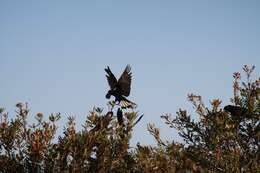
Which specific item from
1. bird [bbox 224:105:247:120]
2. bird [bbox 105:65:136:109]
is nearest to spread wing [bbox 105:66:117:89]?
bird [bbox 105:65:136:109]

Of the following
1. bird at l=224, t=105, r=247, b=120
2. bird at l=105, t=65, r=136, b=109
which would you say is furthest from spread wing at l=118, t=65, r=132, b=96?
bird at l=224, t=105, r=247, b=120

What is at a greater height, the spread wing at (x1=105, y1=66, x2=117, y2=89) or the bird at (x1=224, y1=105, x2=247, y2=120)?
the spread wing at (x1=105, y1=66, x2=117, y2=89)

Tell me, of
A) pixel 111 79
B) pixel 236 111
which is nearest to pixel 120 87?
pixel 111 79

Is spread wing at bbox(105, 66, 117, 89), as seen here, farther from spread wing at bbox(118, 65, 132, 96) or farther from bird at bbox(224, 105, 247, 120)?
bird at bbox(224, 105, 247, 120)

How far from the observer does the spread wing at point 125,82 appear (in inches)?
394

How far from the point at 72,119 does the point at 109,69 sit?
2203 mm

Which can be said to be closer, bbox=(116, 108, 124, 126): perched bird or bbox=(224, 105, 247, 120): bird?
bbox=(116, 108, 124, 126): perched bird

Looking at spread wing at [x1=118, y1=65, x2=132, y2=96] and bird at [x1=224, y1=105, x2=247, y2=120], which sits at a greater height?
spread wing at [x1=118, y1=65, x2=132, y2=96]

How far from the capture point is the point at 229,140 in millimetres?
9758

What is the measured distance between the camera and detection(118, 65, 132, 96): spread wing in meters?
10.00

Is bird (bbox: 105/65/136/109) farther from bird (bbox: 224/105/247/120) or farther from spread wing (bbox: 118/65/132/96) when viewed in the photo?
bird (bbox: 224/105/247/120)

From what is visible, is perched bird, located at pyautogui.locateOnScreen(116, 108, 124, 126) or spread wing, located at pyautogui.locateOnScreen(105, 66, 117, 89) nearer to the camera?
perched bird, located at pyautogui.locateOnScreen(116, 108, 124, 126)

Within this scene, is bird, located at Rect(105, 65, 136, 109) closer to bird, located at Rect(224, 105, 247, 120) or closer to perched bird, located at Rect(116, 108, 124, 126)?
perched bird, located at Rect(116, 108, 124, 126)

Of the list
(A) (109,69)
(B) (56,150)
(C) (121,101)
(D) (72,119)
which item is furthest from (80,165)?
(A) (109,69)
